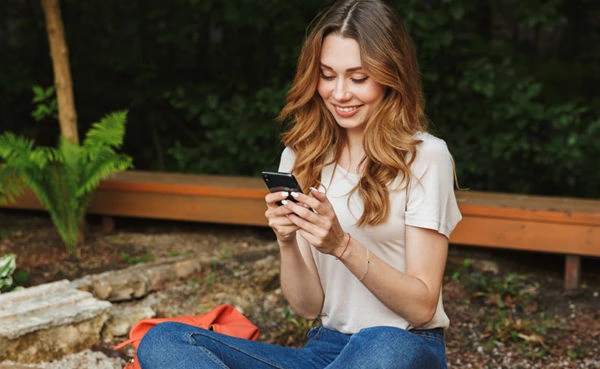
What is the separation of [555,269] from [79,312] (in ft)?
9.61

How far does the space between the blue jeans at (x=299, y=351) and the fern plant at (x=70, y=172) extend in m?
2.41

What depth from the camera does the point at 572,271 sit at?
488cm

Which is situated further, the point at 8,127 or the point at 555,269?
the point at 8,127

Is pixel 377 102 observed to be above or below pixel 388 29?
below

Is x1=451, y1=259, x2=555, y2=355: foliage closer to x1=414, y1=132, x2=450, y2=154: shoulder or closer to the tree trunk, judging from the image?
x1=414, y1=132, x2=450, y2=154: shoulder

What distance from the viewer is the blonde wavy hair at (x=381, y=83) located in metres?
2.62

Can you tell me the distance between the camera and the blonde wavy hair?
8.59 feet

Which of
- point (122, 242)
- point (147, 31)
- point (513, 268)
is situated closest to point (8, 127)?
point (147, 31)

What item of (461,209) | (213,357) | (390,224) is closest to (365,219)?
(390,224)

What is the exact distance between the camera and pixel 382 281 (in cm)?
249

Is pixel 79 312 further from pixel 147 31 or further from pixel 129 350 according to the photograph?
pixel 147 31

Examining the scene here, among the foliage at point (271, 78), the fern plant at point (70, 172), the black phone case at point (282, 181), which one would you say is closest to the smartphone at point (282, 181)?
the black phone case at point (282, 181)

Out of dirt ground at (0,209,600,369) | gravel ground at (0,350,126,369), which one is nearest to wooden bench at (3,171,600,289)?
dirt ground at (0,209,600,369)

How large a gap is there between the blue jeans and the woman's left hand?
0.31m
